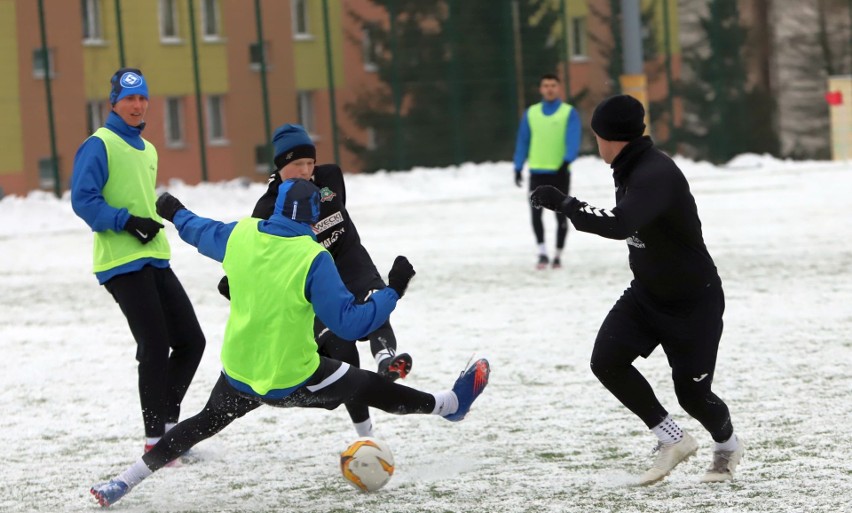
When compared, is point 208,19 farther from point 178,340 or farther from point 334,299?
point 334,299

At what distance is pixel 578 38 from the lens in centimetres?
3158

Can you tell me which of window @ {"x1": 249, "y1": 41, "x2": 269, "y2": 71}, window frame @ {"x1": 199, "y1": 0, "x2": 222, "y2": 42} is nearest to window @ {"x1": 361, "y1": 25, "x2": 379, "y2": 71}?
window @ {"x1": 249, "y1": 41, "x2": 269, "y2": 71}

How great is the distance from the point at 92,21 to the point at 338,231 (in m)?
19.2

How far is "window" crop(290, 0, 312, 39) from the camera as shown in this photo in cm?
2788

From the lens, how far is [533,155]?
46.6 feet

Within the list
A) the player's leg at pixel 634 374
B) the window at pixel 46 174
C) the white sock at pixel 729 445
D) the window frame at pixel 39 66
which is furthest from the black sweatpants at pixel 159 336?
the window frame at pixel 39 66

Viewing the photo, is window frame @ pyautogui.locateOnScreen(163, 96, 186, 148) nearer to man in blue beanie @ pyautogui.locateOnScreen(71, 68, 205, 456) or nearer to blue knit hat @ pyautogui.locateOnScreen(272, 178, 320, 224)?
man in blue beanie @ pyautogui.locateOnScreen(71, 68, 205, 456)

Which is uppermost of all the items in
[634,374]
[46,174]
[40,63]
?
[40,63]

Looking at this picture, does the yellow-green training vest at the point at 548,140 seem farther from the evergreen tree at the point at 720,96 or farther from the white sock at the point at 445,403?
the evergreen tree at the point at 720,96

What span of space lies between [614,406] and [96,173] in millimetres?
2927

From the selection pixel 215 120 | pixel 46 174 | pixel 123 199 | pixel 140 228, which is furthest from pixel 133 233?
pixel 215 120

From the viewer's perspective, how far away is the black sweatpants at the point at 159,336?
6445mm

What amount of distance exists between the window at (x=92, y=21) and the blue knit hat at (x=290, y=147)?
19.4 metres

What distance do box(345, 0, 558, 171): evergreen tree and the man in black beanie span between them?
22.7 meters
